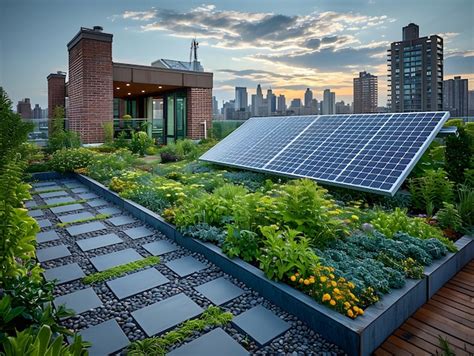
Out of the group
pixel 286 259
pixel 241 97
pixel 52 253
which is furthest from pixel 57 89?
pixel 241 97

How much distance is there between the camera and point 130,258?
12.6 ft

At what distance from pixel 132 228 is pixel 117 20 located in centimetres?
1155

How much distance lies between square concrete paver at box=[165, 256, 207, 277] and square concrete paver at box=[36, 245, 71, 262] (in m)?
1.42

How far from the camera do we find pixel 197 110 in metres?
16.2

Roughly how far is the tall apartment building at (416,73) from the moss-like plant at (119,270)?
2403cm

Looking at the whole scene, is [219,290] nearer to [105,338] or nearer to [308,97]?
[105,338]

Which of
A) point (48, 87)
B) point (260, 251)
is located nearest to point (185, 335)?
point (260, 251)

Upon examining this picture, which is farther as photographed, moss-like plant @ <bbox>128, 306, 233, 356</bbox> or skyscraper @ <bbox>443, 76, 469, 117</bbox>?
skyscraper @ <bbox>443, 76, 469, 117</bbox>

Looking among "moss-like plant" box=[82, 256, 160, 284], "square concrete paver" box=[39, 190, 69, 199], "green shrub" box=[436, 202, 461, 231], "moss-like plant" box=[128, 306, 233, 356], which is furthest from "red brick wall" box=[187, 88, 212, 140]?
"moss-like plant" box=[128, 306, 233, 356]

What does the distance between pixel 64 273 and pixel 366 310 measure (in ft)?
10.1

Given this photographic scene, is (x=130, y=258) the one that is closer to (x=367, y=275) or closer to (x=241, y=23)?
(x=367, y=275)

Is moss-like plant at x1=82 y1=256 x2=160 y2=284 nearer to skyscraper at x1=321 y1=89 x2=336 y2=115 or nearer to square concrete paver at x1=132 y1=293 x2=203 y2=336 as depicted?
square concrete paver at x1=132 y1=293 x2=203 y2=336

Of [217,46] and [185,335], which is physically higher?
[217,46]

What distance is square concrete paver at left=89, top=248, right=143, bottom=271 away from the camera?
12.0 ft
